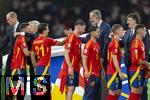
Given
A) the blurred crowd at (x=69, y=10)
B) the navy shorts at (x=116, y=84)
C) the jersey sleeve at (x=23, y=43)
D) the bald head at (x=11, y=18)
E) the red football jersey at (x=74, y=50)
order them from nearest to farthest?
the navy shorts at (x=116, y=84) → the red football jersey at (x=74, y=50) → the blurred crowd at (x=69, y=10) → the jersey sleeve at (x=23, y=43) → the bald head at (x=11, y=18)

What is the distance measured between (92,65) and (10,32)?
1.14 meters

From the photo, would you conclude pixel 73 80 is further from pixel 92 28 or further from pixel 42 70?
pixel 92 28

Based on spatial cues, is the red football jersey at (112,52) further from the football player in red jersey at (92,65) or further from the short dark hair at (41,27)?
the short dark hair at (41,27)

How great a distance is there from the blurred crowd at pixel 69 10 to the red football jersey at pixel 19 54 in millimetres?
250

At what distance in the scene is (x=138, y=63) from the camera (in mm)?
4844

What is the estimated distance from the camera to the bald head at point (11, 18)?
553cm

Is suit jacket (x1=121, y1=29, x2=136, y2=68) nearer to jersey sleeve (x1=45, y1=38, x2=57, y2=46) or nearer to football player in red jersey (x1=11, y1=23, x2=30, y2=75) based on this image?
jersey sleeve (x1=45, y1=38, x2=57, y2=46)

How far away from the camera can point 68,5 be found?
5.43m

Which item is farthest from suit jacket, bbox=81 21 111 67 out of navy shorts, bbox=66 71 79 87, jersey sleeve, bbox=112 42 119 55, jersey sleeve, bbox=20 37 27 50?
jersey sleeve, bbox=20 37 27 50

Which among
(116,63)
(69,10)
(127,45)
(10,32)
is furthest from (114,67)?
(10,32)

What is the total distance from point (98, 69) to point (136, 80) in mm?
441

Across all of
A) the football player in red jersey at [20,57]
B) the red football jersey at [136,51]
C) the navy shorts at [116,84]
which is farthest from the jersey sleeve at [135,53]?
the football player in red jersey at [20,57]

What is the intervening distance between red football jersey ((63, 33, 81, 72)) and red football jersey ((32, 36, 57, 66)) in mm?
244

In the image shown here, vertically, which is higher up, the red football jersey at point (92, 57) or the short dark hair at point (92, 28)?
the short dark hair at point (92, 28)
